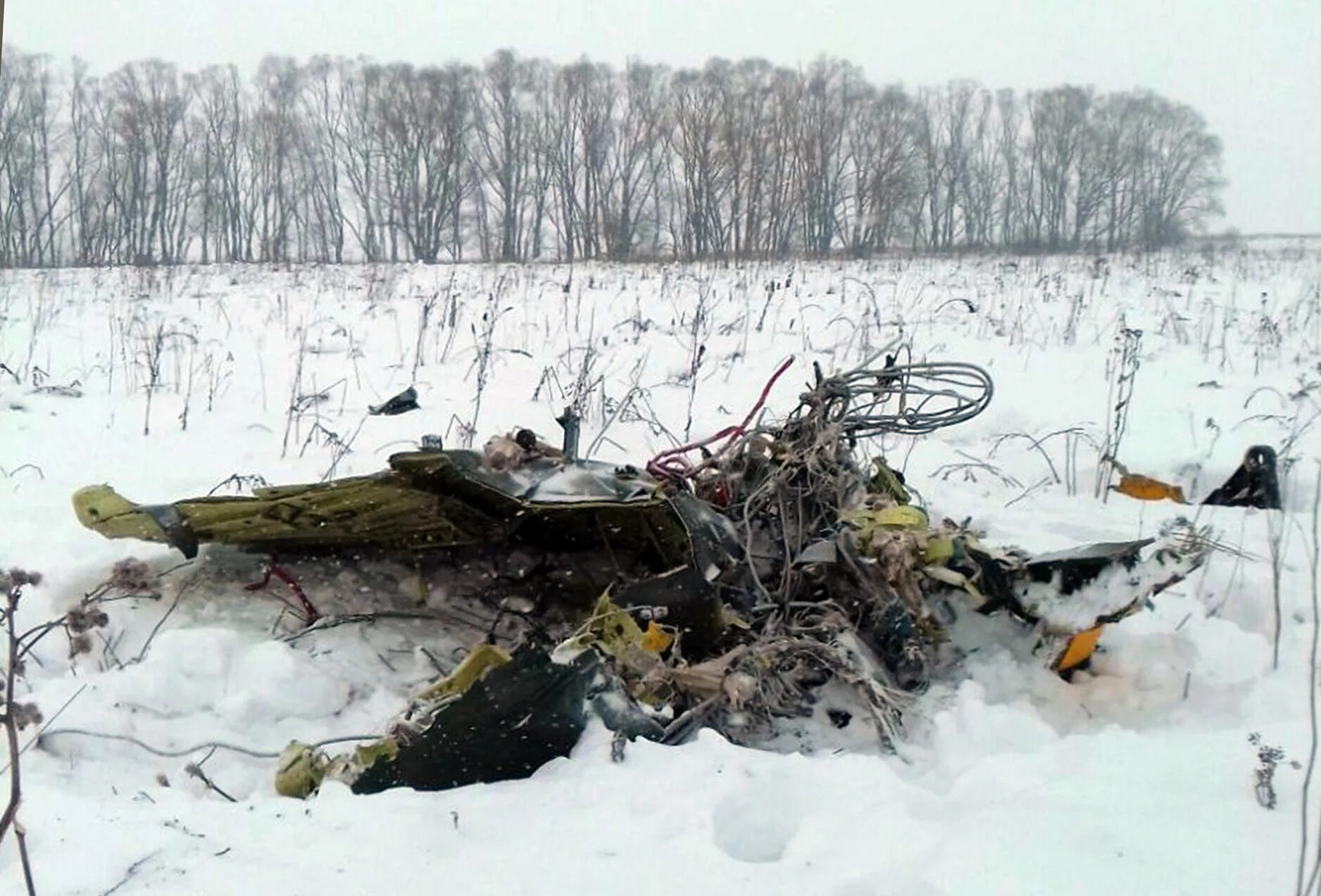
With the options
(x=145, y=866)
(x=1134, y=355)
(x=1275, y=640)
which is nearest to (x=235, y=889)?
(x=145, y=866)

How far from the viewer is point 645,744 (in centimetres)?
171

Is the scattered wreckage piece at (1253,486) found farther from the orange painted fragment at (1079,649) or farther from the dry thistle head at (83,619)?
the dry thistle head at (83,619)

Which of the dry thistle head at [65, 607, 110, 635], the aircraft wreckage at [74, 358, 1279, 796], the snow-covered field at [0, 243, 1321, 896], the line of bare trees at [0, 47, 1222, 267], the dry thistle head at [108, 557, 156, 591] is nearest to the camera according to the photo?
the snow-covered field at [0, 243, 1321, 896]

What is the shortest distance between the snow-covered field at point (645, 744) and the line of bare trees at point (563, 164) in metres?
18.3

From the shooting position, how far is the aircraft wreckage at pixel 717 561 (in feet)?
6.77

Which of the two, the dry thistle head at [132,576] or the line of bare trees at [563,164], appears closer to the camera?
the dry thistle head at [132,576]

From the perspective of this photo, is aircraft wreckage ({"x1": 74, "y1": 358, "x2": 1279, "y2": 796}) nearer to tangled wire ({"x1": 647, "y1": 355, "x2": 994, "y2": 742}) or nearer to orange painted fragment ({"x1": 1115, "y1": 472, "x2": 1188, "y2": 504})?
tangled wire ({"x1": 647, "y1": 355, "x2": 994, "y2": 742})

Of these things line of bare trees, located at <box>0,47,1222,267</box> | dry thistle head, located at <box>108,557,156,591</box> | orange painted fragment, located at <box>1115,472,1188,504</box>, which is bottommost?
dry thistle head, located at <box>108,557,156,591</box>

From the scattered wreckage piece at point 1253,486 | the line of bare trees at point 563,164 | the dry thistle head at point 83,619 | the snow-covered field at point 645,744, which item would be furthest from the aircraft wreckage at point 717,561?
the line of bare trees at point 563,164

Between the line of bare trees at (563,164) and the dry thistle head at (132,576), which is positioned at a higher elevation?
the line of bare trees at (563,164)

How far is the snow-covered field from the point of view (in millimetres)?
1315

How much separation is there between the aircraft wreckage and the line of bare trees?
66.7ft

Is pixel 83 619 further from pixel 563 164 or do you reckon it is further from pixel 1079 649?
pixel 563 164

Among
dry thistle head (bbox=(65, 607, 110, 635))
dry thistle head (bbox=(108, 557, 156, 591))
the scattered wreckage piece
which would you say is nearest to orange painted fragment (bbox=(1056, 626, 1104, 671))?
the scattered wreckage piece
